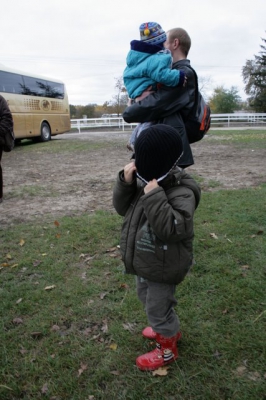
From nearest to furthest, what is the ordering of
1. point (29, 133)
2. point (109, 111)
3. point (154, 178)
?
point (154, 178)
point (29, 133)
point (109, 111)

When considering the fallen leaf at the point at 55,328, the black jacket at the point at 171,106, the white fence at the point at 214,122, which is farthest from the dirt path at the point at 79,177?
the white fence at the point at 214,122

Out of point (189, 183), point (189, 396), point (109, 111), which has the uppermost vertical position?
point (109, 111)

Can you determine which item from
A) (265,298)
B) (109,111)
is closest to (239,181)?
(265,298)

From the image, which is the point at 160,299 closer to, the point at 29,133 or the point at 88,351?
the point at 88,351

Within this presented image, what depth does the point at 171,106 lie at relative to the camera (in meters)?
2.25

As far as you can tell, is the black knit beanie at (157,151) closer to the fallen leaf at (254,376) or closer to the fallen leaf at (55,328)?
the fallen leaf at (254,376)

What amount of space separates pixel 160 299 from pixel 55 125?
55.7ft

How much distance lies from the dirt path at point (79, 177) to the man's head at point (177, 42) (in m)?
3.25

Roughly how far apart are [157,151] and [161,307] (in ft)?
3.17

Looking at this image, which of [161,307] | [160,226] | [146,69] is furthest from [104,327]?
[146,69]

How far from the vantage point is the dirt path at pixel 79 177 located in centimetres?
556

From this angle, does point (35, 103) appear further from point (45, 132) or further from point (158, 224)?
point (158, 224)

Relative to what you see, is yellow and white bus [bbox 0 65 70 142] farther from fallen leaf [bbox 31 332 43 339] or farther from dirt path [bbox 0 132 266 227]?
fallen leaf [bbox 31 332 43 339]

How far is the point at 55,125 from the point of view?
17766 millimetres
